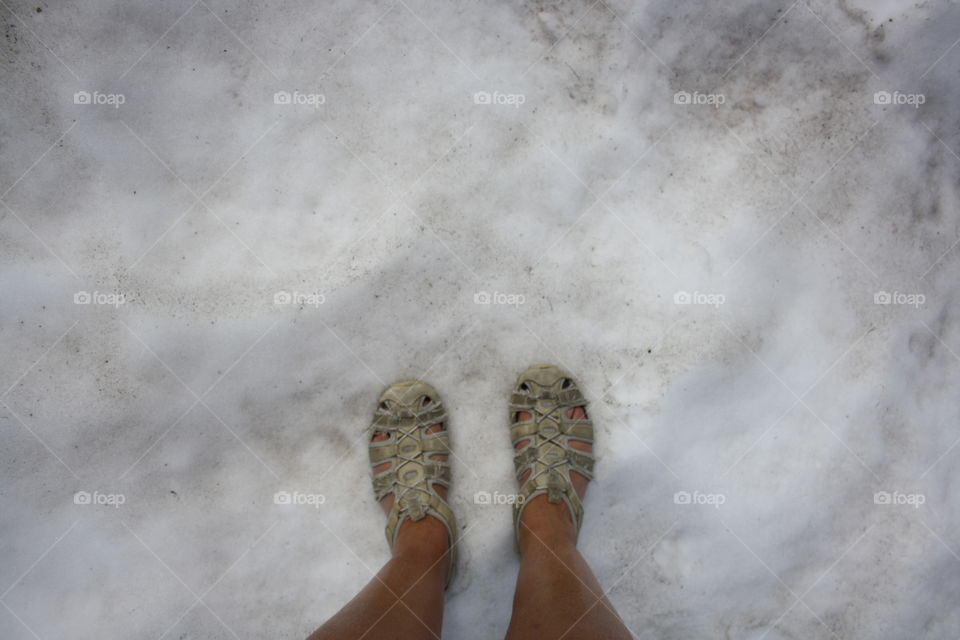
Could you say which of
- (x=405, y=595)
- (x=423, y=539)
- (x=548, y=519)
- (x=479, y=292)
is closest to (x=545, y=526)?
(x=548, y=519)

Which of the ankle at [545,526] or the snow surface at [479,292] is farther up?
the snow surface at [479,292]

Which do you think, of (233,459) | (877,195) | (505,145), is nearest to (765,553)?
(877,195)

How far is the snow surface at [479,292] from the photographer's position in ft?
8.55

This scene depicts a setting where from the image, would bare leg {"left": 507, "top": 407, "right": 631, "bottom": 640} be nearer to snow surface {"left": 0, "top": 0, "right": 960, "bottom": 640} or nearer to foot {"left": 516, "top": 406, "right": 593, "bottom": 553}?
foot {"left": 516, "top": 406, "right": 593, "bottom": 553}

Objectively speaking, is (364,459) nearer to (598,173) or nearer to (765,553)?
(598,173)

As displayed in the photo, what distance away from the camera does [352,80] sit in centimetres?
271

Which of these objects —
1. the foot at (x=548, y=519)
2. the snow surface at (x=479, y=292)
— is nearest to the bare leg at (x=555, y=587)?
the foot at (x=548, y=519)

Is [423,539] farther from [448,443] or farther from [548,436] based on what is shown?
[548,436]

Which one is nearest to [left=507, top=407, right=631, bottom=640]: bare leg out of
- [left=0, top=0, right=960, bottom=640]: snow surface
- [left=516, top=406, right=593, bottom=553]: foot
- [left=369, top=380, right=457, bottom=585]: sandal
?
[left=516, top=406, right=593, bottom=553]: foot

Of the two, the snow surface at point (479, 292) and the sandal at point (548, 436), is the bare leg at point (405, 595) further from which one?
the sandal at point (548, 436)

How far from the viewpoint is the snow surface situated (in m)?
2.61

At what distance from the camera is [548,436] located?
2.56 meters

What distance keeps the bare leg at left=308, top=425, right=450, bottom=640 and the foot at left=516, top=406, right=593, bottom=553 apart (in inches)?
13.8

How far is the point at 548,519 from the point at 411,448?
0.66m
